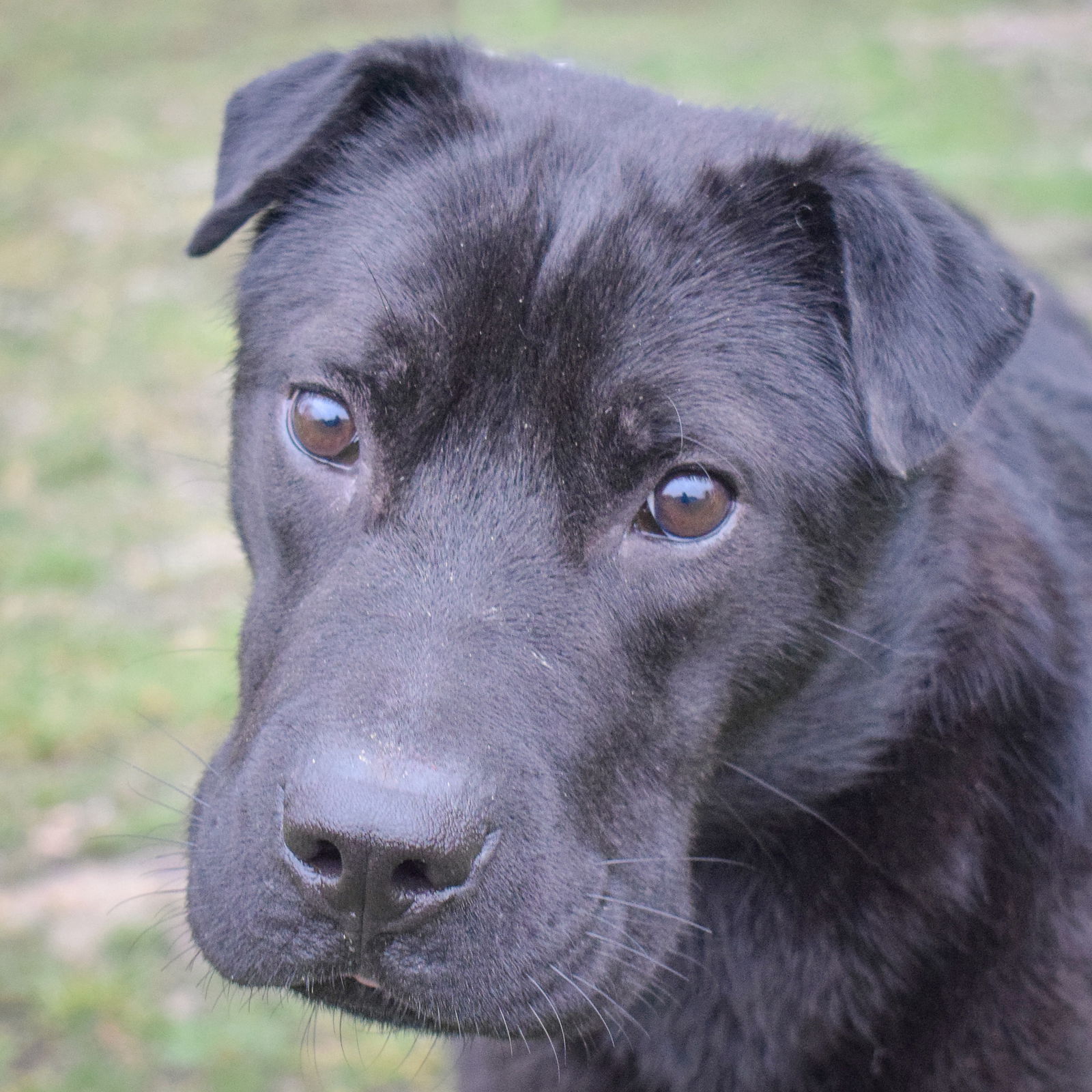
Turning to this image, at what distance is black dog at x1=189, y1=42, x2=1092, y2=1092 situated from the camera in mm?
2006

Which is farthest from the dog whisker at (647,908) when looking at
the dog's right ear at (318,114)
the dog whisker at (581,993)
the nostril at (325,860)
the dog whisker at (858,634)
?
the dog's right ear at (318,114)

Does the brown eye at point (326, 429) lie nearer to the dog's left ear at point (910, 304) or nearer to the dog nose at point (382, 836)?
the dog nose at point (382, 836)

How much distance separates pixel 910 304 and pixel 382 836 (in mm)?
1313

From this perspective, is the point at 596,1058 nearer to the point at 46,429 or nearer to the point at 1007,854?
the point at 1007,854

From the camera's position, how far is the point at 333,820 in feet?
5.94

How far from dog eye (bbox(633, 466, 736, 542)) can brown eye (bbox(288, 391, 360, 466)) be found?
1.81ft

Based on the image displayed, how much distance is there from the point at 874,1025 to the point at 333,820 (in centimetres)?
135

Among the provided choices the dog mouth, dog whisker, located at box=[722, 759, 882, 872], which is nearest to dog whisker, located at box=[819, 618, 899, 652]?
dog whisker, located at box=[722, 759, 882, 872]

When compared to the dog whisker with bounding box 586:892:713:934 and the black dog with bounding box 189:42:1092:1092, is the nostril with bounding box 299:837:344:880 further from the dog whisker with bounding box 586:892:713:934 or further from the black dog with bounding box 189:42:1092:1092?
the dog whisker with bounding box 586:892:713:934

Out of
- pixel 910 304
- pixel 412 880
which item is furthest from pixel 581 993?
pixel 910 304

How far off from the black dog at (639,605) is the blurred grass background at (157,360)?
1.85ft

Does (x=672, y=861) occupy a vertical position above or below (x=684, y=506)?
below

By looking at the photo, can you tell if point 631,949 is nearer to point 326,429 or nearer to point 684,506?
point 684,506

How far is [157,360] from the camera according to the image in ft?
25.1
